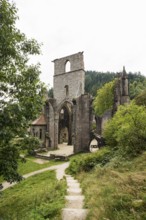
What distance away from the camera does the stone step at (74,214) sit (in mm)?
7554

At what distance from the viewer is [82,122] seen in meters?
33.9

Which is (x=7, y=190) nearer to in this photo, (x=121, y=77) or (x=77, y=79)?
(x=121, y=77)

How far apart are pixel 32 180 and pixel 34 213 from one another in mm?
11585

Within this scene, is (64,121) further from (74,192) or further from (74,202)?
(74,202)

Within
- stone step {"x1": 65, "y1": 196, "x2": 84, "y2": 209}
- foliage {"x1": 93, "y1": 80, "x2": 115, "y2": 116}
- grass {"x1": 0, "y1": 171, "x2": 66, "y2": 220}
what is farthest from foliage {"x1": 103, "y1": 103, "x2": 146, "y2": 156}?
foliage {"x1": 93, "y1": 80, "x2": 115, "y2": 116}

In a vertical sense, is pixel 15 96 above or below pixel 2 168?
above

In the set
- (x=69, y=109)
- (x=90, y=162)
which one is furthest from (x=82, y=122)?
(x=90, y=162)

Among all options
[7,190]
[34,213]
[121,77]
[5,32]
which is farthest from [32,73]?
[121,77]

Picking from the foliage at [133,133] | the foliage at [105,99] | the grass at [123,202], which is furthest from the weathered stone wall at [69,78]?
the grass at [123,202]

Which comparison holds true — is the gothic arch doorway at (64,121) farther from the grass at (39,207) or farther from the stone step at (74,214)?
the stone step at (74,214)

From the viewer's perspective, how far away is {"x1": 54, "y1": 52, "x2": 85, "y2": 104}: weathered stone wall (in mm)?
42713

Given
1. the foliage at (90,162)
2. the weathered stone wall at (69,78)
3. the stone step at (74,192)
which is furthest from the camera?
the weathered stone wall at (69,78)

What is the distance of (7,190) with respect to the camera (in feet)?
56.9

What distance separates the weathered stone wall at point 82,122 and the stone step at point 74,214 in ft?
80.3
